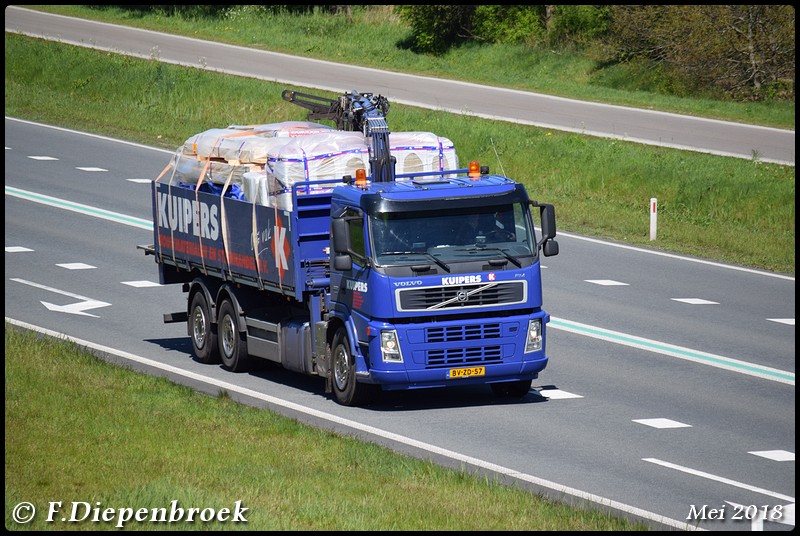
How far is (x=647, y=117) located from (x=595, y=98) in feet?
13.2

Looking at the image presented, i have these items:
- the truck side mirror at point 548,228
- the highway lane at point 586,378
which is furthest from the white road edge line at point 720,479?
the truck side mirror at point 548,228

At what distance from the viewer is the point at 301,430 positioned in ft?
47.2

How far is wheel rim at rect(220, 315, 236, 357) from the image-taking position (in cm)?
1883

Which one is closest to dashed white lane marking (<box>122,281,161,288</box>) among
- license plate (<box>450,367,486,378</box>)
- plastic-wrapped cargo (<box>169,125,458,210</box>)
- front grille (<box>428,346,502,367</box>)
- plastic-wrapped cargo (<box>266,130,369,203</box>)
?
plastic-wrapped cargo (<box>169,125,458,210</box>)

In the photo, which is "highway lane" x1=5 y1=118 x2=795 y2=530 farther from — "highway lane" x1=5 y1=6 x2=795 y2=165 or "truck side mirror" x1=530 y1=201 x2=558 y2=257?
"highway lane" x1=5 y1=6 x2=795 y2=165

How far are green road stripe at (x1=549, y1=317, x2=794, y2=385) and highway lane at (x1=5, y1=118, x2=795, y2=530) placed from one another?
69 millimetres

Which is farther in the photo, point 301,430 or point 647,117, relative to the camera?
point 647,117

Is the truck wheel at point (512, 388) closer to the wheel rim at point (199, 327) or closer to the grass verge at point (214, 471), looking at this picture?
the grass verge at point (214, 471)

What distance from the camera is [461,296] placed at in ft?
51.9

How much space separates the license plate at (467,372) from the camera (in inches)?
628

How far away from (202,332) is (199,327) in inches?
5.1

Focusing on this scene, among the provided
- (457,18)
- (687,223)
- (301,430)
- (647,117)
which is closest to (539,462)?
(301,430)

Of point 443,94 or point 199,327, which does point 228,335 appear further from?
point 443,94

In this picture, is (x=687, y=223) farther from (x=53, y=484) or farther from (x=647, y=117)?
(x=53, y=484)
